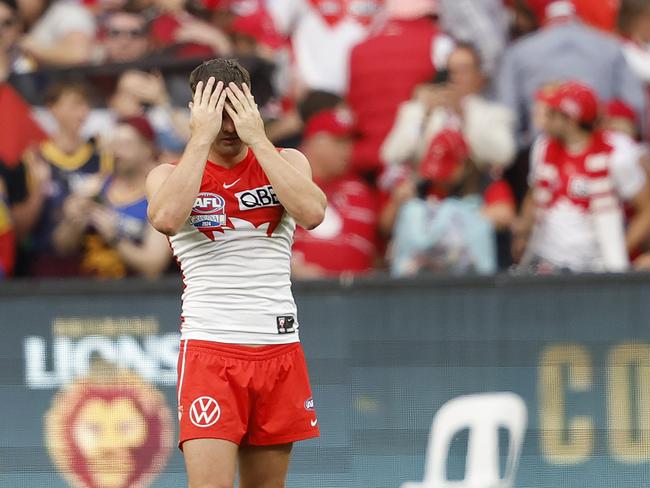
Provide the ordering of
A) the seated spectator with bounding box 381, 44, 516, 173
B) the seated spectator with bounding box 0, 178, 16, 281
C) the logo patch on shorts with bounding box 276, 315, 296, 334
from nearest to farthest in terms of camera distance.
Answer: the logo patch on shorts with bounding box 276, 315, 296, 334
the seated spectator with bounding box 0, 178, 16, 281
the seated spectator with bounding box 381, 44, 516, 173

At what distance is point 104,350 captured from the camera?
6.54 meters

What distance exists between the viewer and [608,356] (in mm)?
6441

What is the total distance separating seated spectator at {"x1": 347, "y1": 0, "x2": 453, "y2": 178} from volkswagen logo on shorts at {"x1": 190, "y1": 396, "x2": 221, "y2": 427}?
4.28 m

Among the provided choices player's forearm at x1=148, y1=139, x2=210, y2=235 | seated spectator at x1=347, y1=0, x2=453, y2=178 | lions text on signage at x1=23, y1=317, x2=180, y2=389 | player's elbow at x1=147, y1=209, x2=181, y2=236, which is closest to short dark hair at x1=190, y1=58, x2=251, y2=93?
player's forearm at x1=148, y1=139, x2=210, y2=235

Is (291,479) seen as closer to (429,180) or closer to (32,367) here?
(32,367)

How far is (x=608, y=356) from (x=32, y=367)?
9.52ft

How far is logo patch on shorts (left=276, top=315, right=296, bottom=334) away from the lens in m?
5.00

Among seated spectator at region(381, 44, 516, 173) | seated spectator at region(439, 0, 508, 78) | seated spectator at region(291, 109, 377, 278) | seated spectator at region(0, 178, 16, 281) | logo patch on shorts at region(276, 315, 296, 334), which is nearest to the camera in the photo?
logo patch on shorts at region(276, 315, 296, 334)

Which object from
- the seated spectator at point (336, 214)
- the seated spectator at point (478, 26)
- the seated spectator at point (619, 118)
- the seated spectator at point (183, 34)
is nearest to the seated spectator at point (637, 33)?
the seated spectator at point (619, 118)

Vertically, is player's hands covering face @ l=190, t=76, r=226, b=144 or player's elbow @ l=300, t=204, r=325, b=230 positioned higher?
player's hands covering face @ l=190, t=76, r=226, b=144

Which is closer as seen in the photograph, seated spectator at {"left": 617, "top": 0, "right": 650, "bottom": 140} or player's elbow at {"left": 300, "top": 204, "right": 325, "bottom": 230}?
player's elbow at {"left": 300, "top": 204, "right": 325, "bottom": 230}

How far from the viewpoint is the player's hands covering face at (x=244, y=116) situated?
480 centimetres

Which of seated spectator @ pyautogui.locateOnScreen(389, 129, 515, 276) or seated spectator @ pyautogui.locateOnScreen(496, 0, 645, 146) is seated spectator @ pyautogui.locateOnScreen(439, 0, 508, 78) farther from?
seated spectator @ pyautogui.locateOnScreen(389, 129, 515, 276)

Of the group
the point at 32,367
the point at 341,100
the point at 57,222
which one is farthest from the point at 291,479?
the point at 341,100
